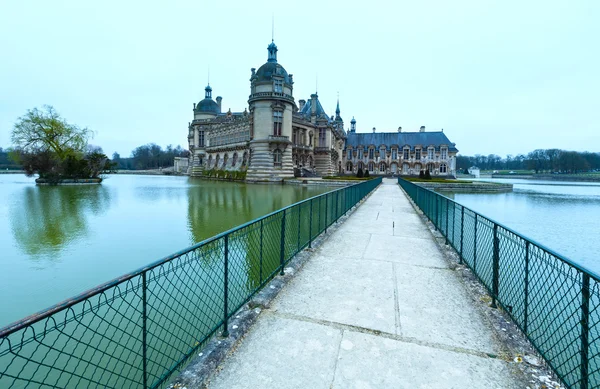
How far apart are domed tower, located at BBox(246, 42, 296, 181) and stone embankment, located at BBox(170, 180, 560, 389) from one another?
125 feet

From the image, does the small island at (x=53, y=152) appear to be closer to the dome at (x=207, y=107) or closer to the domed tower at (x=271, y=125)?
the domed tower at (x=271, y=125)

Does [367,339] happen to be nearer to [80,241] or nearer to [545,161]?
[80,241]

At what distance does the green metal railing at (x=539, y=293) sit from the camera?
9.64 feet

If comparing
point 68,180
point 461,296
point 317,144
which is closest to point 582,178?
point 317,144

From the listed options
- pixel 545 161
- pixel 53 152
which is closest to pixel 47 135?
pixel 53 152

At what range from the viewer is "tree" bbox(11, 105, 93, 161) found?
125 ft

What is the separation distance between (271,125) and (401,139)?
1380 inches

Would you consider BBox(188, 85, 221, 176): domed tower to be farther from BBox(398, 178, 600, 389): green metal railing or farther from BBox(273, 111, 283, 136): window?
BBox(398, 178, 600, 389): green metal railing

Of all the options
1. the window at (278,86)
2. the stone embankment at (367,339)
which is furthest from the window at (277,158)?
the stone embankment at (367,339)

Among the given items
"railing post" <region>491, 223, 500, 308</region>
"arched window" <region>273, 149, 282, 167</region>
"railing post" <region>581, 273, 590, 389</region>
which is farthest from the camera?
"arched window" <region>273, 149, 282, 167</region>

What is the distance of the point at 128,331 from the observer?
5133 millimetres

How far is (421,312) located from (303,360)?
6.71 ft

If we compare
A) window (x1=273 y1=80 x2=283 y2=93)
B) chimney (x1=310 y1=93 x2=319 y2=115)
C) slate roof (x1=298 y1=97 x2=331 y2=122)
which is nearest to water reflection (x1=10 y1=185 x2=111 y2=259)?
window (x1=273 y1=80 x2=283 y2=93)

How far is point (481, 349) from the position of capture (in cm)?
368
